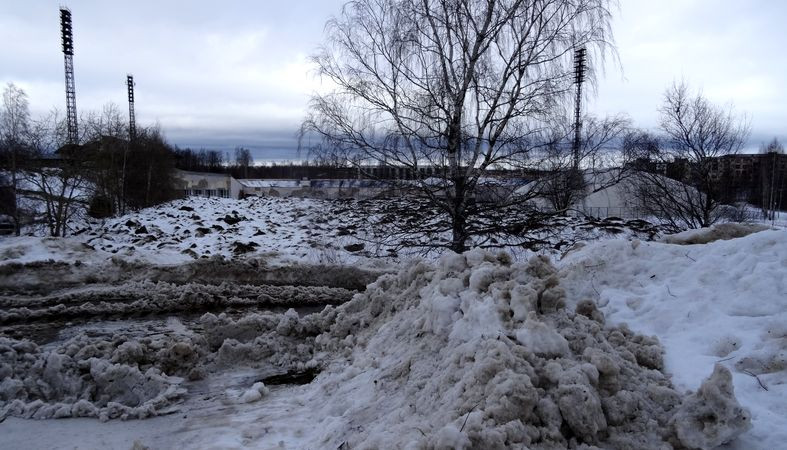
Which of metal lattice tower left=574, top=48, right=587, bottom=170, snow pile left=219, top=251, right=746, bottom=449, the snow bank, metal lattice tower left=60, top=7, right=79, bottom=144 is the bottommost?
the snow bank

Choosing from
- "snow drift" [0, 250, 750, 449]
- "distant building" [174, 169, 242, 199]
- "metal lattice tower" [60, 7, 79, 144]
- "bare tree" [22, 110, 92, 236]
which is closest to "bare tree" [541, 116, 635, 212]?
"snow drift" [0, 250, 750, 449]

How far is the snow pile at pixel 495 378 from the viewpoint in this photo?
3223 mm

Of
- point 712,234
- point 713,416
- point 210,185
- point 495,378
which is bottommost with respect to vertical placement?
point 713,416

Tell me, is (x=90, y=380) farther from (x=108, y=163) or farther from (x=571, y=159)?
(x=108, y=163)

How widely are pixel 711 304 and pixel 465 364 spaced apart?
2.61m

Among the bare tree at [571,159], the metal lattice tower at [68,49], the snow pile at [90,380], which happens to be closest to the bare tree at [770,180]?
the bare tree at [571,159]

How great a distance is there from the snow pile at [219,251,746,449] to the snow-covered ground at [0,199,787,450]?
0.01m

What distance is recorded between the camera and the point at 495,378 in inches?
136

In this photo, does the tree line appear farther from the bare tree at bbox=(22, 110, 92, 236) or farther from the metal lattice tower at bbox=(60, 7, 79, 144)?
the metal lattice tower at bbox=(60, 7, 79, 144)

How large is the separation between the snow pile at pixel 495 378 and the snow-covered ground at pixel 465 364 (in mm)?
15

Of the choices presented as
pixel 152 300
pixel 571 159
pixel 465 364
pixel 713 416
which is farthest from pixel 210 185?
pixel 713 416

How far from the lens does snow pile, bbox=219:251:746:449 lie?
10.6ft

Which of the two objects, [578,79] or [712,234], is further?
[578,79]

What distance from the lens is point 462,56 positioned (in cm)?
920
